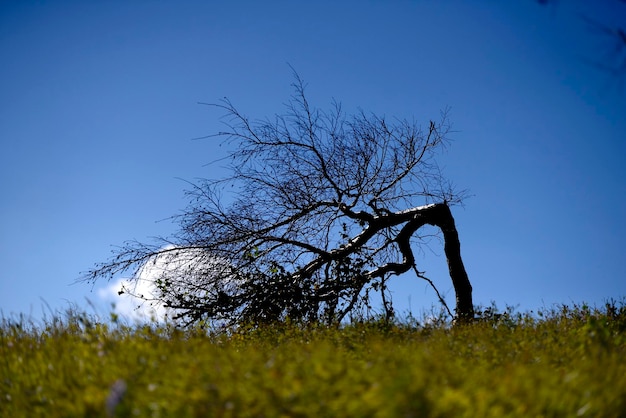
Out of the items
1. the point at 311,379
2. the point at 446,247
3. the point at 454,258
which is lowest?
the point at 311,379

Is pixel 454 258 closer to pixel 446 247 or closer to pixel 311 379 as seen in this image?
pixel 446 247

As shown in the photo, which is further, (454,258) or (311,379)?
(454,258)

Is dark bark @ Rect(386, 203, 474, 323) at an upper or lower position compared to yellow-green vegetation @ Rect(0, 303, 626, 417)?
upper

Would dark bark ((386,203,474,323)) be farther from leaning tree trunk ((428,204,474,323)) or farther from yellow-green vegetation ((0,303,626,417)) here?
yellow-green vegetation ((0,303,626,417))

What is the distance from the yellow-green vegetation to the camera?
10.4 feet

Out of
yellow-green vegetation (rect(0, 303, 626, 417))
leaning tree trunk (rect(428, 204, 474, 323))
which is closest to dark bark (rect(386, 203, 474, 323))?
leaning tree trunk (rect(428, 204, 474, 323))

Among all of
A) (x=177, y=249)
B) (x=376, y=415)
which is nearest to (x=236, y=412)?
(x=376, y=415)

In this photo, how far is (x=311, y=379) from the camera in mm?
3420

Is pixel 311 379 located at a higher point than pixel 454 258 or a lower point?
lower

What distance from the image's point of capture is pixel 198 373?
3613mm

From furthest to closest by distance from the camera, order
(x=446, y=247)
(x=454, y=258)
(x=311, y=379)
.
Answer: (x=446, y=247)
(x=454, y=258)
(x=311, y=379)

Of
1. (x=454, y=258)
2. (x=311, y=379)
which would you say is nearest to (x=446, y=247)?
(x=454, y=258)

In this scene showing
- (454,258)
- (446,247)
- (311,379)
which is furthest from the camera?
(446,247)

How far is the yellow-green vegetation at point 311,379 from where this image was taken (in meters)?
3.18
